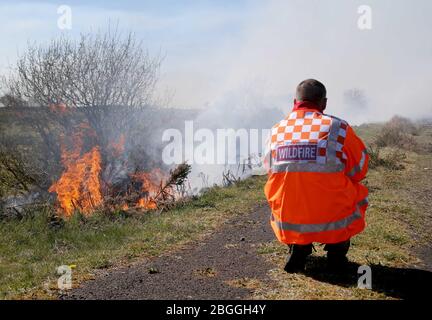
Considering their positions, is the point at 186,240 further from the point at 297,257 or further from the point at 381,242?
the point at 381,242

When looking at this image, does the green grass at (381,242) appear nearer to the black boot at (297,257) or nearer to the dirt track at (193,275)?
the black boot at (297,257)

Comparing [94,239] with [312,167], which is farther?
[94,239]

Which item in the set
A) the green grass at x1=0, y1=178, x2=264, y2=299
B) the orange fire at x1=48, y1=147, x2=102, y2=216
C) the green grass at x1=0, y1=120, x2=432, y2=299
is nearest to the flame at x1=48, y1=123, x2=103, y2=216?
the orange fire at x1=48, y1=147, x2=102, y2=216

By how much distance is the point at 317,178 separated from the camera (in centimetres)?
422

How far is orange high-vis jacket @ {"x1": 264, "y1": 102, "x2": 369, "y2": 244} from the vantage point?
4.21 metres

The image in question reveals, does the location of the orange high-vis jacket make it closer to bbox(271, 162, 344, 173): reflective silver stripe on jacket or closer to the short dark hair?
bbox(271, 162, 344, 173): reflective silver stripe on jacket

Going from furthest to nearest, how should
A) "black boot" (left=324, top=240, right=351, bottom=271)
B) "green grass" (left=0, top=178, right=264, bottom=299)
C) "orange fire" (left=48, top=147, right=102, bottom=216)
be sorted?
1. "orange fire" (left=48, top=147, right=102, bottom=216)
2. "green grass" (left=0, top=178, right=264, bottom=299)
3. "black boot" (left=324, top=240, right=351, bottom=271)

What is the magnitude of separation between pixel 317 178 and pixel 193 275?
5.57 feet

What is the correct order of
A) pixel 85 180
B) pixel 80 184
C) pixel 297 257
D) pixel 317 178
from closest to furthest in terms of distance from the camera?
pixel 317 178 → pixel 297 257 → pixel 80 184 → pixel 85 180

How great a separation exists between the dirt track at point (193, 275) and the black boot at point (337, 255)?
26.0 inches

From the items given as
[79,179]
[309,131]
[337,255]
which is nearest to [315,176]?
[309,131]

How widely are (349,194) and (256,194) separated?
20.5 ft

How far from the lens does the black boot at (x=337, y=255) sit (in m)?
4.55

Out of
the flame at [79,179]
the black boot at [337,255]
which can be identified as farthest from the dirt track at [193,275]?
the flame at [79,179]
